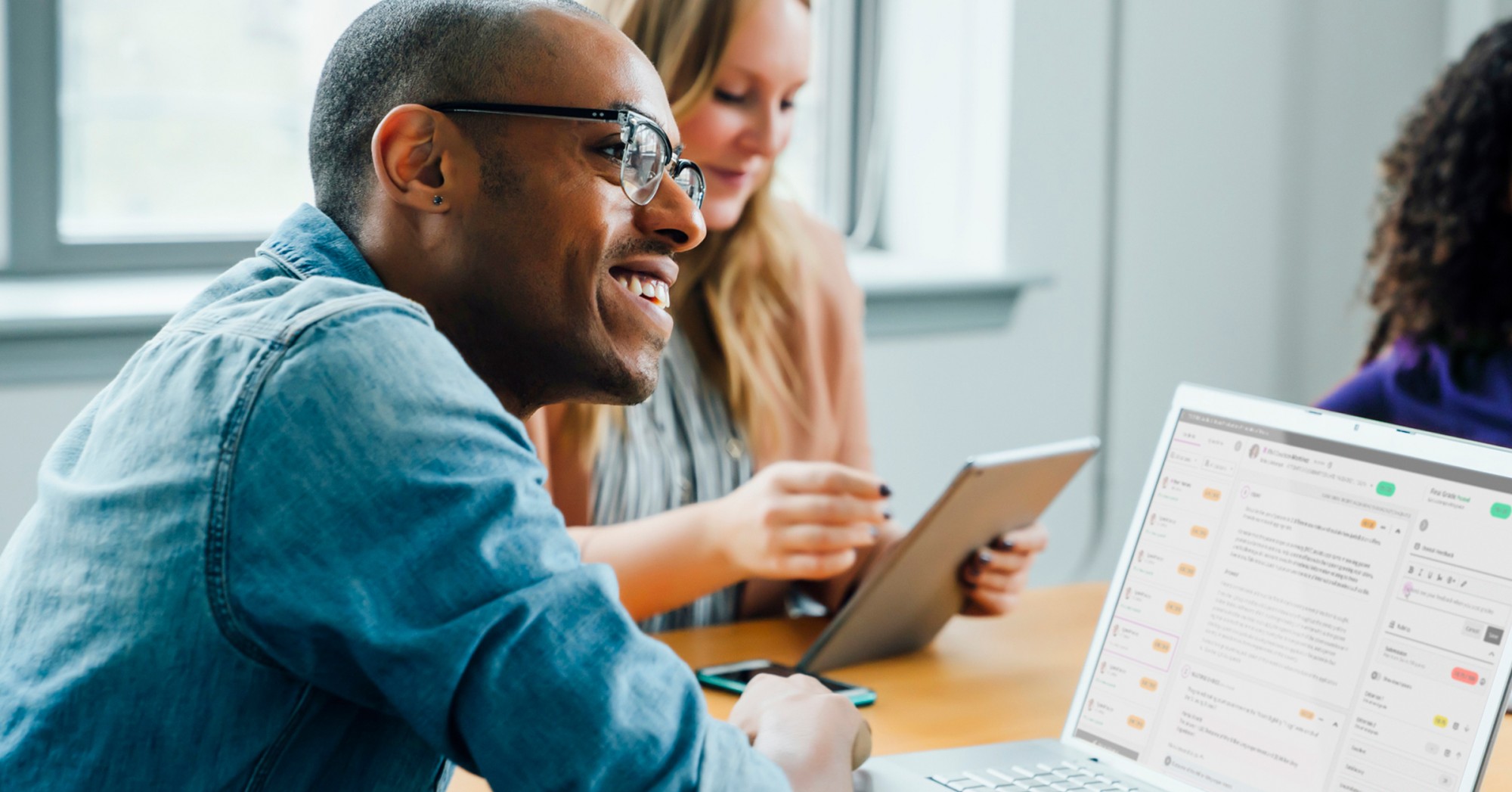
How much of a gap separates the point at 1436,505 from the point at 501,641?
57 centimetres

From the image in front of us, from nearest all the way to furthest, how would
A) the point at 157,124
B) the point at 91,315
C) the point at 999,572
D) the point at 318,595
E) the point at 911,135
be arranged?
1. the point at 318,595
2. the point at 999,572
3. the point at 91,315
4. the point at 157,124
5. the point at 911,135

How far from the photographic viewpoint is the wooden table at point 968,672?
107cm

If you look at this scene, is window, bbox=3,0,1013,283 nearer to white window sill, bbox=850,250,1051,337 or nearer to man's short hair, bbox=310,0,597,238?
white window sill, bbox=850,250,1051,337

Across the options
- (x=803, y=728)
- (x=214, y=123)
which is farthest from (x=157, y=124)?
(x=803, y=728)

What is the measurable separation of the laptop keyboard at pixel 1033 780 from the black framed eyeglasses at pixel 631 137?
1.43 feet

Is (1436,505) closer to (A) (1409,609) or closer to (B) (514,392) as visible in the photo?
(A) (1409,609)

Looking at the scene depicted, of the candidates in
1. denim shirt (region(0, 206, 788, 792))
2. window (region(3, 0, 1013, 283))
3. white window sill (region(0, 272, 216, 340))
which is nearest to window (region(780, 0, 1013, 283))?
window (region(3, 0, 1013, 283))

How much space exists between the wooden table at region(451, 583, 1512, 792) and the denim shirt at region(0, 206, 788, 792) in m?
0.33

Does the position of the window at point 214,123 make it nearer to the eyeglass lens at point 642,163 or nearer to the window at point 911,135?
the window at point 911,135

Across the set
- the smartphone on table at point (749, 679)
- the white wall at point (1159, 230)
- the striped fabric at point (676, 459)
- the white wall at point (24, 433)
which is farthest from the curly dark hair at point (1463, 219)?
the white wall at point (24, 433)

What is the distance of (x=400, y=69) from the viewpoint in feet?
2.62

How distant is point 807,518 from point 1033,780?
0.35 metres

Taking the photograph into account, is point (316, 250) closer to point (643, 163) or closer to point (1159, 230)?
point (643, 163)

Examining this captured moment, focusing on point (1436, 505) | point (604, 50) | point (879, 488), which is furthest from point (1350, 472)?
point (604, 50)
